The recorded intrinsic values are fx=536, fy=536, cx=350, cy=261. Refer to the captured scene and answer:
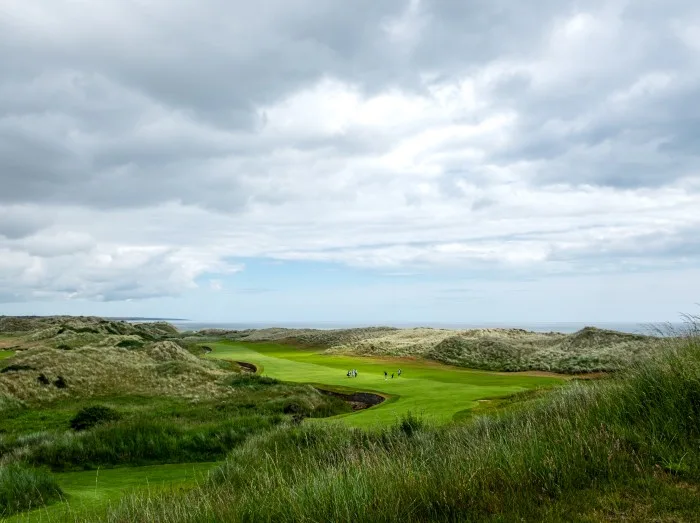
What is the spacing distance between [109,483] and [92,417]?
9.64 m

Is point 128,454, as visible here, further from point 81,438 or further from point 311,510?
point 311,510

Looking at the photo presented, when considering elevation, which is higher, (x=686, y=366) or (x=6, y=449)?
(x=686, y=366)

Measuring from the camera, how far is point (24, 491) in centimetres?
1106

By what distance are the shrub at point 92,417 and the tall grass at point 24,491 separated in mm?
9616

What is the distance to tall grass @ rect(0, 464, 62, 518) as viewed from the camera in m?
10.8

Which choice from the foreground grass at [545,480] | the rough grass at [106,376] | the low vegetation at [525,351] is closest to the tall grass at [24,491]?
the foreground grass at [545,480]

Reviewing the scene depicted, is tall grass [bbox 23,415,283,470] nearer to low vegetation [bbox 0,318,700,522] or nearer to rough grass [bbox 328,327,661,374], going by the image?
low vegetation [bbox 0,318,700,522]

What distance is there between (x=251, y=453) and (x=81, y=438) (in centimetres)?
784

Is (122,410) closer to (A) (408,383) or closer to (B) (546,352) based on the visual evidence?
(A) (408,383)

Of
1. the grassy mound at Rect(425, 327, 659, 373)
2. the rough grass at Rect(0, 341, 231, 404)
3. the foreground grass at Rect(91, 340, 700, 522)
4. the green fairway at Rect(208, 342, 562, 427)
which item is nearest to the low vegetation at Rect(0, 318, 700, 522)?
the foreground grass at Rect(91, 340, 700, 522)

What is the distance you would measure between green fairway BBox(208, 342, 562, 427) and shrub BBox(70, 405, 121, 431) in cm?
978

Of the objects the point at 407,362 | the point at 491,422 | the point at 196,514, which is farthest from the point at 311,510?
the point at 407,362

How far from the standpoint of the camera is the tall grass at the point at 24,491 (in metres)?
10.8

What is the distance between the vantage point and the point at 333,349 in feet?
225
